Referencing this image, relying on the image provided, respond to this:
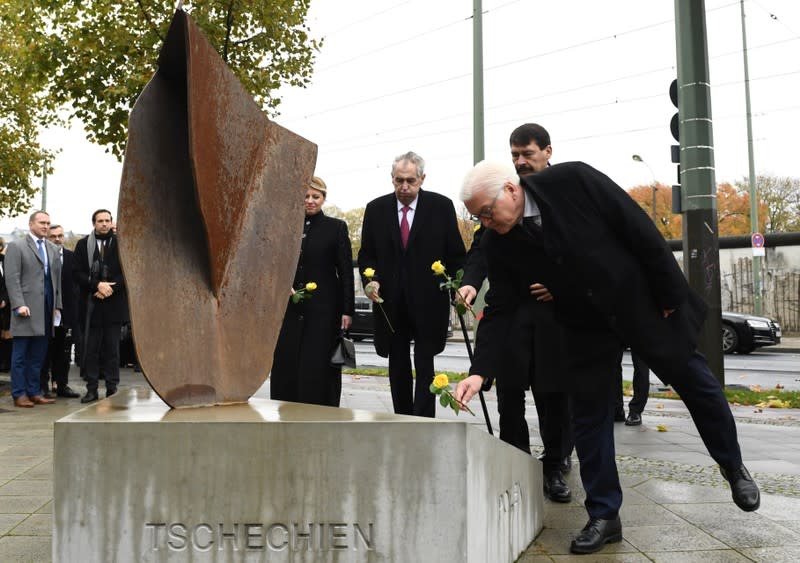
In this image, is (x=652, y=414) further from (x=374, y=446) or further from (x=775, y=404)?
(x=374, y=446)

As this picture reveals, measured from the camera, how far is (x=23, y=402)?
897 centimetres

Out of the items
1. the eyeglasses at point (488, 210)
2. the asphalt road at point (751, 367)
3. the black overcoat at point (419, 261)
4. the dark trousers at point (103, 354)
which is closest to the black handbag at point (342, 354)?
the black overcoat at point (419, 261)

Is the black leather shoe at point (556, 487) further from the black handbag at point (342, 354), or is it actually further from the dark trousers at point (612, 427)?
the black handbag at point (342, 354)

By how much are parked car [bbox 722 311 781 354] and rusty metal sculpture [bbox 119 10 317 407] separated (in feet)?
59.3

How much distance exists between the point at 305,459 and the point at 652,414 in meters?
6.55

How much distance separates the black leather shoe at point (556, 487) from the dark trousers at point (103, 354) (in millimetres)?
6016

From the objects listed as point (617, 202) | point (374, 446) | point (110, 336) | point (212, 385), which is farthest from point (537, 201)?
point (110, 336)

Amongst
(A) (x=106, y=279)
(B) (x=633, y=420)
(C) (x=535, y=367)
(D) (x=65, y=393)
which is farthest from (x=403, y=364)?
(D) (x=65, y=393)

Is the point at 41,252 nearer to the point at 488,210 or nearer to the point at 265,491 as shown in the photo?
the point at 488,210

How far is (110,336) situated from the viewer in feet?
30.7

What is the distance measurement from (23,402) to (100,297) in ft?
4.52

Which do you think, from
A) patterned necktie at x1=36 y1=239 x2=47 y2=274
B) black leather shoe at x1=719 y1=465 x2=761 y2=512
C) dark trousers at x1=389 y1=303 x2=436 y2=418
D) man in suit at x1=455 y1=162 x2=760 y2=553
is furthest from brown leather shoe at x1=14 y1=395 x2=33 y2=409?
black leather shoe at x1=719 y1=465 x2=761 y2=512

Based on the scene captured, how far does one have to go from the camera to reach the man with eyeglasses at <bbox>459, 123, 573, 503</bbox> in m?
4.67

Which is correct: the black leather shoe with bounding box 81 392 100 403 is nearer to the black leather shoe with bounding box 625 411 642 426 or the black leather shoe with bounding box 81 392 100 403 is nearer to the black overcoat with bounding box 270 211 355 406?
the black overcoat with bounding box 270 211 355 406
